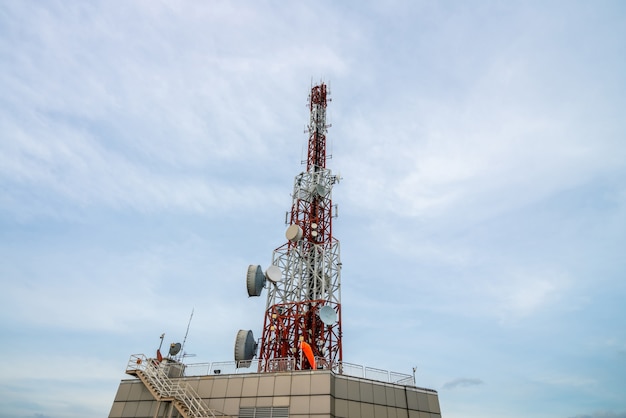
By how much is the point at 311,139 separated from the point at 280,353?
31.6m

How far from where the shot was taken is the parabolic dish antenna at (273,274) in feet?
148

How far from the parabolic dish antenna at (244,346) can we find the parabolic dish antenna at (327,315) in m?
7.54

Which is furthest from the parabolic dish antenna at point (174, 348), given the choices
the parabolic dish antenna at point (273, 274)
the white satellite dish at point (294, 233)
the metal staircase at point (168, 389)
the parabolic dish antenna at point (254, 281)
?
the white satellite dish at point (294, 233)

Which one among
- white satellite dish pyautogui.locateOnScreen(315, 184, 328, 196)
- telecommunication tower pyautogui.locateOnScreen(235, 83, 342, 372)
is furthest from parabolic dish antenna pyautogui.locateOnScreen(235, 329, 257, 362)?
white satellite dish pyautogui.locateOnScreen(315, 184, 328, 196)

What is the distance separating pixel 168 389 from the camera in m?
30.1

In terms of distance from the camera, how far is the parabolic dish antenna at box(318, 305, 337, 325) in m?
40.3

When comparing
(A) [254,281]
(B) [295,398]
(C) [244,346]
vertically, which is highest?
(A) [254,281]

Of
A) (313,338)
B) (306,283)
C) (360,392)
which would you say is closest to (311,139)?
(306,283)

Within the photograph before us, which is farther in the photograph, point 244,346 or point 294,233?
point 294,233

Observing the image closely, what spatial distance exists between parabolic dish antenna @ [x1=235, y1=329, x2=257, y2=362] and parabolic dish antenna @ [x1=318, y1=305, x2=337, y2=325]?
7.54 metres

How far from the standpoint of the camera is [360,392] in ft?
93.0

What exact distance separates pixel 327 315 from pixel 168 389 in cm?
1658

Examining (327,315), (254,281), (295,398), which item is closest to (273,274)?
(254,281)

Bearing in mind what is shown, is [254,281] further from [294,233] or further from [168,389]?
[168,389]
